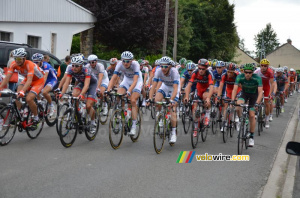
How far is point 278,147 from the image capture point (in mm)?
10336

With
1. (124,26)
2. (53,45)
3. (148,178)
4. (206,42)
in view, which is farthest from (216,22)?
(148,178)

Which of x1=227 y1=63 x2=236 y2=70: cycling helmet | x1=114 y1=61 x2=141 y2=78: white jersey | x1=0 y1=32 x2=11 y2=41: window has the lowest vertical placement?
x1=114 y1=61 x2=141 y2=78: white jersey

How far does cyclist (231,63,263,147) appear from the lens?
379 inches

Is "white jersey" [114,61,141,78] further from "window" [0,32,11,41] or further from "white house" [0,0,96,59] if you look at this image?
"window" [0,32,11,41]

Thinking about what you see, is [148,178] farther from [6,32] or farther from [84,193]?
[6,32]

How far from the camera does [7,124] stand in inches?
340

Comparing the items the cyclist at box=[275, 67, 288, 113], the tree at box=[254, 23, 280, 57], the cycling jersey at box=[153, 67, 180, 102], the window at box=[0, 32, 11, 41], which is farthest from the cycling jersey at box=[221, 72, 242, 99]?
the tree at box=[254, 23, 280, 57]

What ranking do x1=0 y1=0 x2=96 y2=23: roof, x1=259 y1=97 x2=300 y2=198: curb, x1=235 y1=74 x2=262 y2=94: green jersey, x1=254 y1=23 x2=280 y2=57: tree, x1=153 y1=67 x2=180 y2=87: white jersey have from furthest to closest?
x1=254 y1=23 x2=280 y2=57: tree → x1=0 y1=0 x2=96 y2=23: roof → x1=235 y1=74 x2=262 y2=94: green jersey → x1=153 y1=67 x2=180 y2=87: white jersey → x1=259 y1=97 x2=300 y2=198: curb

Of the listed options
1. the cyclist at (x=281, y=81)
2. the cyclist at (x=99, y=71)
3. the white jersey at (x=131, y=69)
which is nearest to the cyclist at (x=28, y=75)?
the cyclist at (x=99, y=71)

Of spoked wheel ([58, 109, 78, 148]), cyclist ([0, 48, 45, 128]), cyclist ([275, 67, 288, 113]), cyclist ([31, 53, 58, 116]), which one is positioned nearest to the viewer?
spoked wheel ([58, 109, 78, 148])

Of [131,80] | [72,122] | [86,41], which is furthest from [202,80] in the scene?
[86,41]

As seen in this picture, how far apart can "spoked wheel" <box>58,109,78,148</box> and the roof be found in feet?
52.2

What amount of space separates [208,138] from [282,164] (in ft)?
9.81

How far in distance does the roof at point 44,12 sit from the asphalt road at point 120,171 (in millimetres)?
15192
